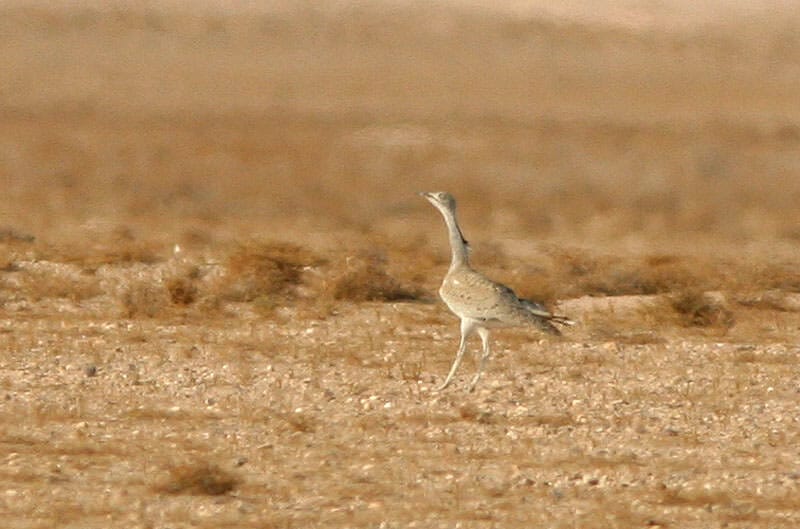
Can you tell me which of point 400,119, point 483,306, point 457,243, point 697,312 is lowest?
point 400,119

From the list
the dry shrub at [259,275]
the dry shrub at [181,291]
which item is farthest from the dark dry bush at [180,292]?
the dry shrub at [259,275]

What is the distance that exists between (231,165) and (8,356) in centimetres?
2326

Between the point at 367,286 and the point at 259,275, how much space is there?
922 millimetres

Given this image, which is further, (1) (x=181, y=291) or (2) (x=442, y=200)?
(1) (x=181, y=291)

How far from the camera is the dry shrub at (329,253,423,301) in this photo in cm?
1611

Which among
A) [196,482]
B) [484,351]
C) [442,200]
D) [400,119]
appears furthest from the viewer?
[400,119]

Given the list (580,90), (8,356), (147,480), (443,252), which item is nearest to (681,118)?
(580,90)

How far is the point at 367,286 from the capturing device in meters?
16.2

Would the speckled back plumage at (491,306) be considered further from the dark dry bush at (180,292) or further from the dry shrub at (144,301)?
the dark dry bush at (180,292)

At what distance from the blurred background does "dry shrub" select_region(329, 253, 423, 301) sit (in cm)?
479

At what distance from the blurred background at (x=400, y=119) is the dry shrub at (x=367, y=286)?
15.7ft

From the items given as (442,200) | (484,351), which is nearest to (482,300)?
(484,351)

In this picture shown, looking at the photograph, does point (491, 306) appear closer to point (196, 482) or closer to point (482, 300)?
point (482, 300)

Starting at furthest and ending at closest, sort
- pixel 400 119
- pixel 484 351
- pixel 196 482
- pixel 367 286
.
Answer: pixel 400 119
pixel 367 286
pixel 484 351
pixel 196 482
